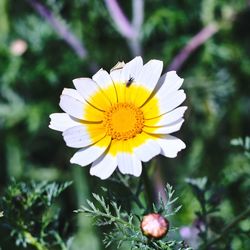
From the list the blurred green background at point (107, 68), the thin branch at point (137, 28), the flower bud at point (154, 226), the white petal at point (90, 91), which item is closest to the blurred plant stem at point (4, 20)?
the blurred green background at point (107, 68)

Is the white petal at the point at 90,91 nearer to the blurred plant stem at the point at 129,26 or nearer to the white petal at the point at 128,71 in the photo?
the white petal at the point at 128,71

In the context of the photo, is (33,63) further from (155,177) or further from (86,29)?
(155,177)

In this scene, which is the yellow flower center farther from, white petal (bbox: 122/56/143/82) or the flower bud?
the flower bud

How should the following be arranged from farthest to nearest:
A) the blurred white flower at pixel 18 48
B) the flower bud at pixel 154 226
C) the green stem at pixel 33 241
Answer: the blurred white flower at pixel 18 48 → the green stem at pixel 33 241 → the flower bud at pixel 154 226

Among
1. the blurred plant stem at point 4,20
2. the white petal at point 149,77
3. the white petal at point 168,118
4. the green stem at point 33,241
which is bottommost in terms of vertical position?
the green stem at point 33,241

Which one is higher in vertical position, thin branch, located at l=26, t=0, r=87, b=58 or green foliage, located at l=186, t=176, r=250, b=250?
thin branch, located at l=26, t=0, r=87, b=58

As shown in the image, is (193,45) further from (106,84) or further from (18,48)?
(106,84)

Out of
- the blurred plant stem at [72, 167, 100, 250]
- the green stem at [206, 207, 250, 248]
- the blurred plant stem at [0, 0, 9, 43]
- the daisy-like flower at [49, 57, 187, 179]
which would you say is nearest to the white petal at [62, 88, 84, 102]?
the daisy-like flower at [49, 57, 187, 179]
